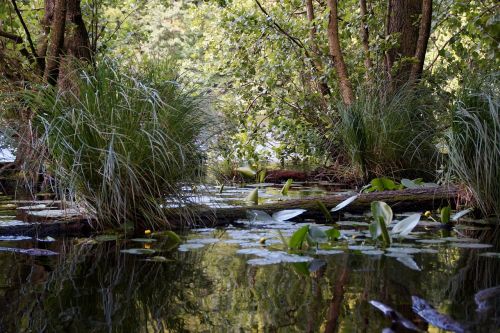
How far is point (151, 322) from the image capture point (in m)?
1.75

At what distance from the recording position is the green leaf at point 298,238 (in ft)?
8.81

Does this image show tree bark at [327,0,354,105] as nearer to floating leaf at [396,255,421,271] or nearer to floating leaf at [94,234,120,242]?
floating leaf at [94,234,120,242]

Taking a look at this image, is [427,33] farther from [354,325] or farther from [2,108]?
[354,325]

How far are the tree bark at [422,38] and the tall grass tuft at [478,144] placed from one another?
8.68 ft

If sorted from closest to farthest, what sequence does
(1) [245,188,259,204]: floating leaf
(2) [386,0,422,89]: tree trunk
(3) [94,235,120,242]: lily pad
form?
(3) [94,235,120,242]: lily pad
(1) [245,188,259,204]: floating leaf
(2) [386,0,422,89]: tree trunk

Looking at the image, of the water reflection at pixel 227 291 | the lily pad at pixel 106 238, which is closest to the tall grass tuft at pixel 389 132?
the water reflection at pixel 227 291

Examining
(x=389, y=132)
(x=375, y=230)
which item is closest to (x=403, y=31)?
(x=389, y=132)

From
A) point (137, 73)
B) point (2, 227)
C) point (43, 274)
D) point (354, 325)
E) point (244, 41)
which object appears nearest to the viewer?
point (354, 325)

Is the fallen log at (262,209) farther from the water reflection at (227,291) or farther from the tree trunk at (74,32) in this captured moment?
the tree trunk at (74,32)

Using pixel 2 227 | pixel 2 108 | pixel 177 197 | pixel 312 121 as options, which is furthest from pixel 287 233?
pixel 312 121

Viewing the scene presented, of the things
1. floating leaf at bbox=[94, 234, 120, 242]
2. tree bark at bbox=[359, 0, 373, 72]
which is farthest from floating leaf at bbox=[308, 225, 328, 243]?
tree bark at bbox=[359, 0, 373, 72]

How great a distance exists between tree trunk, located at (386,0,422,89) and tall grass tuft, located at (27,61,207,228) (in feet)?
12.6

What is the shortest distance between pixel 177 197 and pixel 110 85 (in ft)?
2.37

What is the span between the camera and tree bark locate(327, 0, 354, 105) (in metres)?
7.04
